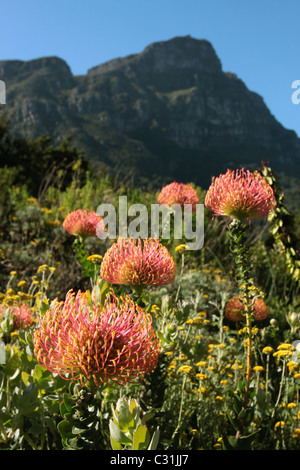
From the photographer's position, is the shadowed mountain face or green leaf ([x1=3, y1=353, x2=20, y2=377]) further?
the shadowed mountain face

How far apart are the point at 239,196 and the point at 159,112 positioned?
154489 mm

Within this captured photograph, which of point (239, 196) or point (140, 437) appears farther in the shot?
point (239, 196)

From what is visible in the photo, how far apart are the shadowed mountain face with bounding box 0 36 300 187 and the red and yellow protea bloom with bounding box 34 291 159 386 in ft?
274

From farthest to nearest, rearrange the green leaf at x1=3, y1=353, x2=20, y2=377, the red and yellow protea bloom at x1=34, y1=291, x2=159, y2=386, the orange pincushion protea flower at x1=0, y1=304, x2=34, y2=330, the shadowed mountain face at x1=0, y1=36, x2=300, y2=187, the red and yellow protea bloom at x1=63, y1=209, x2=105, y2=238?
the shadowed mountain face at x1=0, y1=36, x2=300, y2=187, the red and yellow protea bloom at x1=63, y1=209, x2=105, y2=238, the orange pincushion protea flower at x1=0, y1=304, x2=34, y2=330, the green leaf at x1=3, y1=353, x2=20, y2=377, the red and yellow protea bloom at x1=34, y1=291, x2=159, y2=386

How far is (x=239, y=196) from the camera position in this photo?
1.73 meters

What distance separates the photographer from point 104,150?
9106cm

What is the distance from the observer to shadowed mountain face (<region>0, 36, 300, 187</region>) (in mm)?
105312

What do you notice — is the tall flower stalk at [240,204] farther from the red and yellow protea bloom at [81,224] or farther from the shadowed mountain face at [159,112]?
the shadowed mountain face at [159,112]

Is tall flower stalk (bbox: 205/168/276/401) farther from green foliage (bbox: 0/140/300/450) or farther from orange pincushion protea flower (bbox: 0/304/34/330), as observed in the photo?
orange pincushion protea flower (bbox: 0/304/34/330)

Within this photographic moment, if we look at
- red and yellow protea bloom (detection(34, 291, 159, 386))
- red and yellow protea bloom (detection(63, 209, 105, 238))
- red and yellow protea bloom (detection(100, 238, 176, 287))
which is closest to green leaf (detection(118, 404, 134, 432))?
red and yellow protea bloom (detection(34, 291, 159, 386))

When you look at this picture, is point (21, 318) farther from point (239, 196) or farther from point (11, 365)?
point (239, 196)

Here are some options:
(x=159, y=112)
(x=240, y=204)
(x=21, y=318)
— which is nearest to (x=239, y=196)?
(x=240, y=204)
